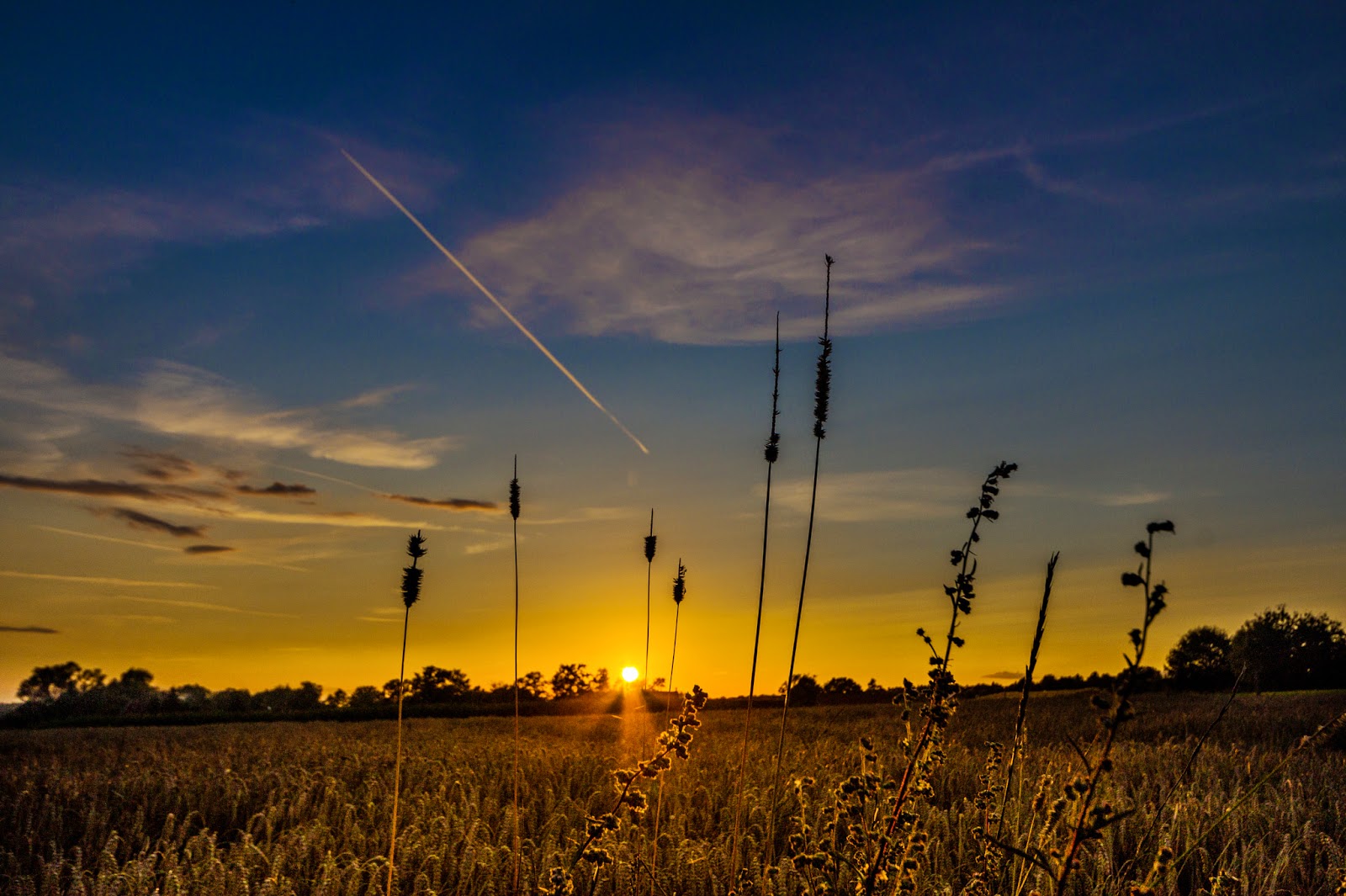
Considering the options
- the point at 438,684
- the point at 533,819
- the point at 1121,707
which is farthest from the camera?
the point at 438,684

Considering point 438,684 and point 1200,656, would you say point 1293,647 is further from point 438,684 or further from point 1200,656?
point 438,684

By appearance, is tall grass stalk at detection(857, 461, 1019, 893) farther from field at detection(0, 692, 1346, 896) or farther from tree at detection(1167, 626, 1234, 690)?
tree at detection(1167, 626, 1234, 690)

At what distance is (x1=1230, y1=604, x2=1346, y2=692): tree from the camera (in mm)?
55188

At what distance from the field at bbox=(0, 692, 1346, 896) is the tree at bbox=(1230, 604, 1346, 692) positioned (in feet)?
176

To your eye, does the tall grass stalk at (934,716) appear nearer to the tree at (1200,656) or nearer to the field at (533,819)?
the field at (533,819)

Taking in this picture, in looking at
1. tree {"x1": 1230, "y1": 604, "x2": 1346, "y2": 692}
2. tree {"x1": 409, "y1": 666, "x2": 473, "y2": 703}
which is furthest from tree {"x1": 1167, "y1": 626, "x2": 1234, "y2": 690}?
tree {"x1": 409, "y1": 666, "x2": 473, "y2": 703}

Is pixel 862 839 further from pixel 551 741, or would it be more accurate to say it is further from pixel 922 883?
pixel 551 741

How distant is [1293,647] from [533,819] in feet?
204

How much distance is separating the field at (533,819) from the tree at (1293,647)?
53507mm

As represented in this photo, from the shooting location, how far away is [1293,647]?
53062 mm

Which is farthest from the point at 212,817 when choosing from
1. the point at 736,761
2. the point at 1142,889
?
the point at 1142,889

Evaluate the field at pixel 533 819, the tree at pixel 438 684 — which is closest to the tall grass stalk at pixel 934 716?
the field at pixel 533 819

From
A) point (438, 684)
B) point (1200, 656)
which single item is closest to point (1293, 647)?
point (1200, 656)

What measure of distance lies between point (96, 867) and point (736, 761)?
5257 millimetres
